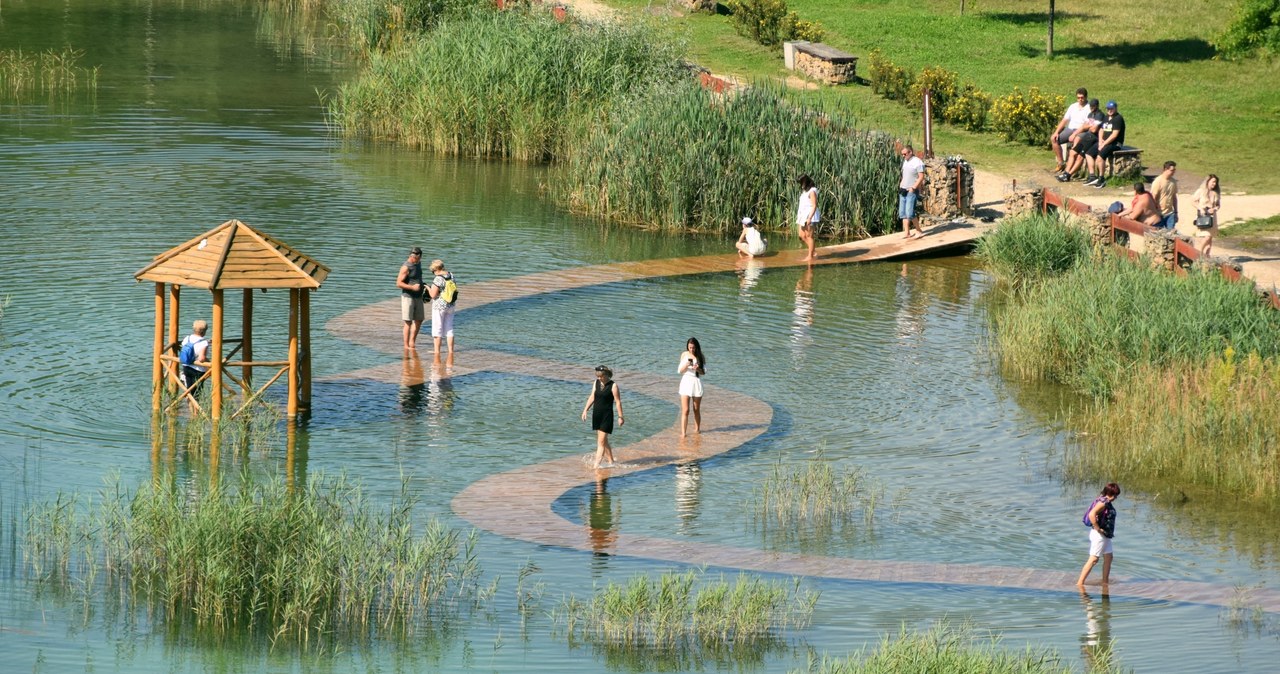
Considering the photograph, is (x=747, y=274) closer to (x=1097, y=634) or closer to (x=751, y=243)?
(x=751, y=243)

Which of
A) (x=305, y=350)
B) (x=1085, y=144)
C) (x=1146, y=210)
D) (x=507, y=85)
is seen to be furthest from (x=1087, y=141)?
(x=305, y=350)

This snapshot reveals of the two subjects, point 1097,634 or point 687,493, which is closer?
point 1097,634

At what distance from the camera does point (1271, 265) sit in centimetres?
2984

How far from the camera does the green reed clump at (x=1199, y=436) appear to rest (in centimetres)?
2042

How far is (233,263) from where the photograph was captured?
20.7m

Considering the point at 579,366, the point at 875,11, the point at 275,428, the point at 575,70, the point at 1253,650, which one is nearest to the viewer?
the point at 1253,650

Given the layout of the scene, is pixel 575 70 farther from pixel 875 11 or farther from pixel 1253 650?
pixel 1253 650

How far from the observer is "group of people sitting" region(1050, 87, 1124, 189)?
1416 inches

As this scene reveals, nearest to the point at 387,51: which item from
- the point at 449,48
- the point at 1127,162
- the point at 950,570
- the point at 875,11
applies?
the point at 449,48

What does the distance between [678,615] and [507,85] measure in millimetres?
25454

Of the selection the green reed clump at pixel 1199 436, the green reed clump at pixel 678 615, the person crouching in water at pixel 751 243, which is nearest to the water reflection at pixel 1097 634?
the green reed clump at pixel 678 615

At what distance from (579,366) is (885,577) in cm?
846

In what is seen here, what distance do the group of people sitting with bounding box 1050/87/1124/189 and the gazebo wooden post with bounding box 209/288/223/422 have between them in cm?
2137

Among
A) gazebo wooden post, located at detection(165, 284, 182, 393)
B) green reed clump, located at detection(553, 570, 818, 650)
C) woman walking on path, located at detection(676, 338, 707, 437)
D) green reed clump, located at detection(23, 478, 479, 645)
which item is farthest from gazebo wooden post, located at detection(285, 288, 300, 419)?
green reed clump, located at detection(553, 570, 818, 650)
